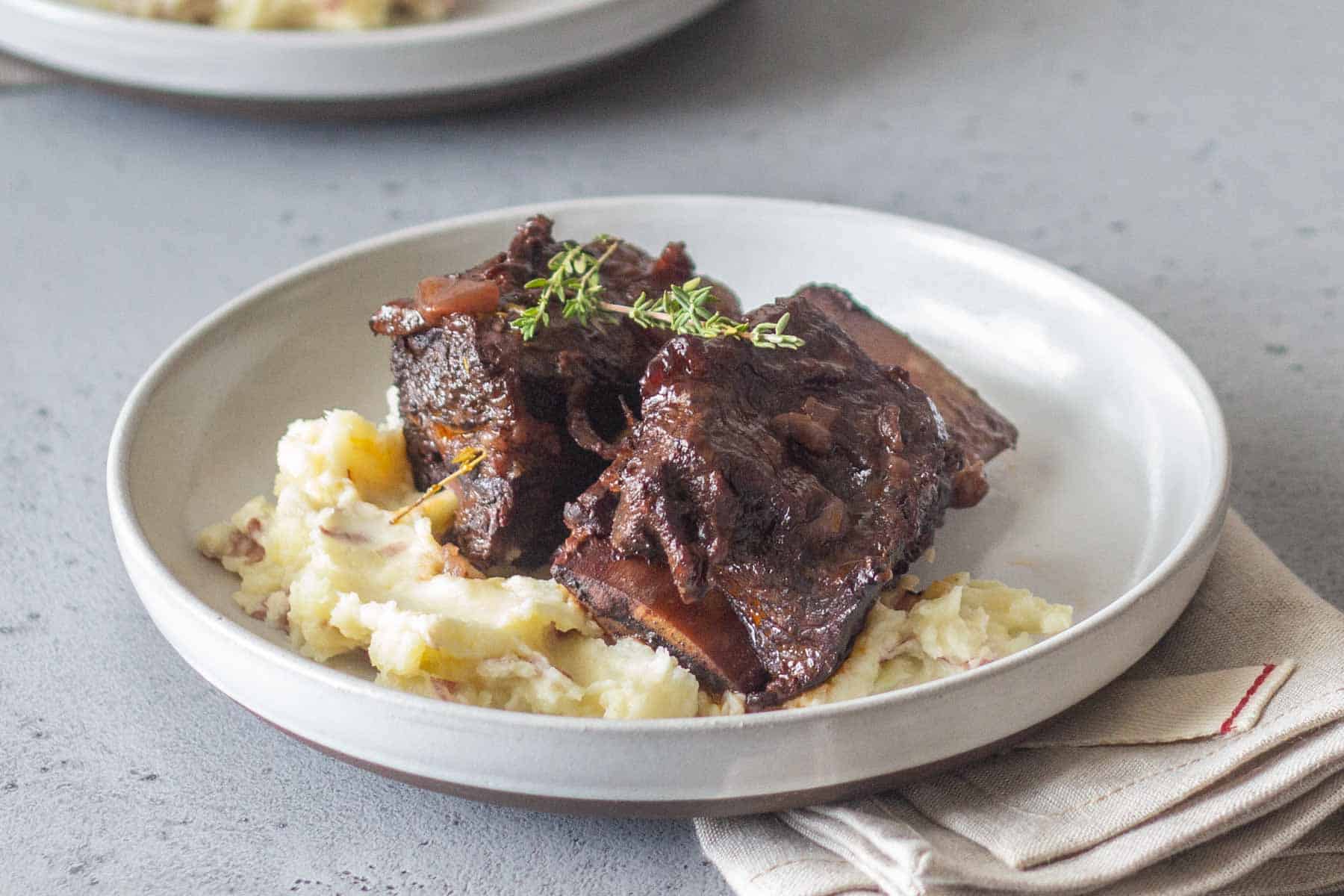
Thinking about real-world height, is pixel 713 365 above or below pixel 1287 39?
above

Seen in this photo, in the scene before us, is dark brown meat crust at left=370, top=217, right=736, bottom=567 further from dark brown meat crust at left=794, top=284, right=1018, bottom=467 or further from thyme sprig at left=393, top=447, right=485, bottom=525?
dark brown meat crust at left=794, top=284, right=1018, bottom=467

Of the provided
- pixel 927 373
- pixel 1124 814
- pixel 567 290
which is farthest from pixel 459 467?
pixel 1124 814

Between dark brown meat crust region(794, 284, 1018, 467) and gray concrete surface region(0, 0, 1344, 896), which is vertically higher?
dark brown meat crust region(794, 284, 1018, 467)

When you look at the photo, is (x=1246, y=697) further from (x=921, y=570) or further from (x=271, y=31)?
(x=271, y=31)

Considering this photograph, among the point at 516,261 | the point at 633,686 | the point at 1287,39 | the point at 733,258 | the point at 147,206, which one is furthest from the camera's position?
the point at 1287,39

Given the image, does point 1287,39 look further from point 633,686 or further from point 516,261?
point 633,686

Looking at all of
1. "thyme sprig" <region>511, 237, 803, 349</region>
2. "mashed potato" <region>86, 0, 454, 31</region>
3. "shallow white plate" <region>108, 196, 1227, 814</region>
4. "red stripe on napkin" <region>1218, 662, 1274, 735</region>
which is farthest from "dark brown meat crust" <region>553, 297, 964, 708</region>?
"mashed potato" <region>86, 0, 454, 31</region>

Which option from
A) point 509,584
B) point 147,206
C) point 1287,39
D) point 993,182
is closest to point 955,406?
point 509,584
